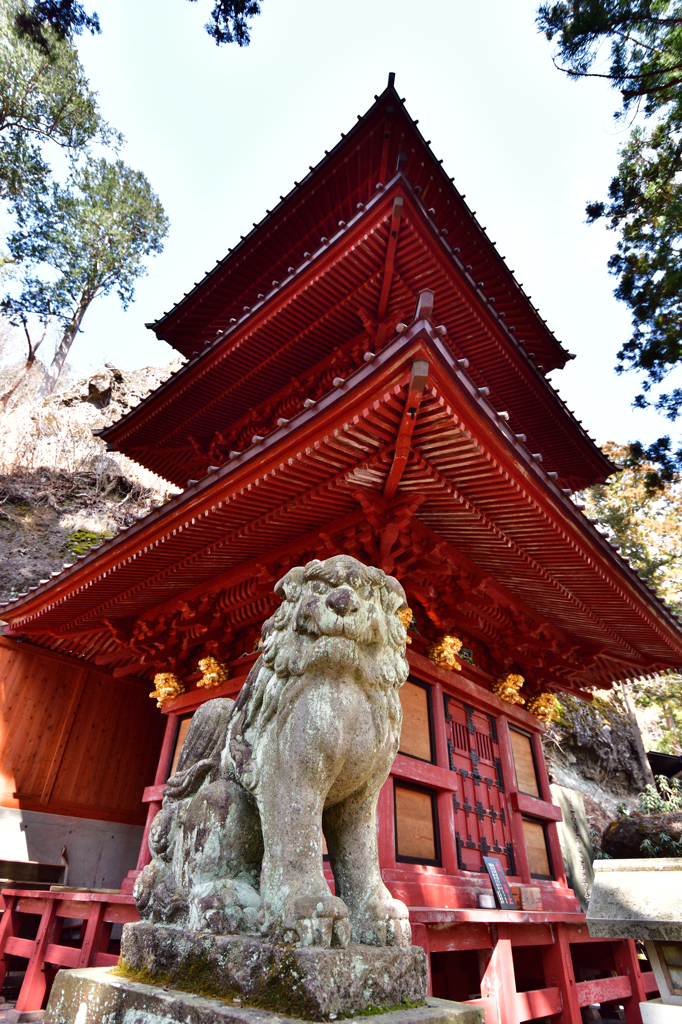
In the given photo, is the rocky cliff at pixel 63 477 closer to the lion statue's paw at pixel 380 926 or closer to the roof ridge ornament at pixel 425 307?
the roof ridge ornament at pixel 425 307

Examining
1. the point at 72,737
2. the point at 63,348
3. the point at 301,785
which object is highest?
the point at 63,348

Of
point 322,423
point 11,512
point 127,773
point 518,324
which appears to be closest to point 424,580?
point 322,423

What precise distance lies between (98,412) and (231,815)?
797 inches

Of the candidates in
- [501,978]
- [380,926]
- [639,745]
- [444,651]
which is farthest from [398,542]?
[639,745]

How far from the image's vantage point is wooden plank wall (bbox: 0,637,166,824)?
803 centimetres

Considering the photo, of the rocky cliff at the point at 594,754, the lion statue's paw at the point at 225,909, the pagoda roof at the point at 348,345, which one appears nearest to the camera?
the lion statue's paw at the point at 225,909

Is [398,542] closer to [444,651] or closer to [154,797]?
[444,651]

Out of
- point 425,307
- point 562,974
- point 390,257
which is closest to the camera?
point 425,307

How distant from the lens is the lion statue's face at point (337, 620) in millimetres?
2475

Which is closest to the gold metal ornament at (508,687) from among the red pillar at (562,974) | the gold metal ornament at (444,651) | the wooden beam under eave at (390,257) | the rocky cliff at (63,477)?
the gold metal ornament at (444,651)

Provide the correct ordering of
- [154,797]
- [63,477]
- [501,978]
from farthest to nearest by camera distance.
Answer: [63,477], [154,797], [501,978]

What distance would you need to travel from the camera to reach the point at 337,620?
248 centimetres

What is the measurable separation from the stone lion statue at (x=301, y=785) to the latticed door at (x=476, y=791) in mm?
3862

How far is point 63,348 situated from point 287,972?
80.7ft
